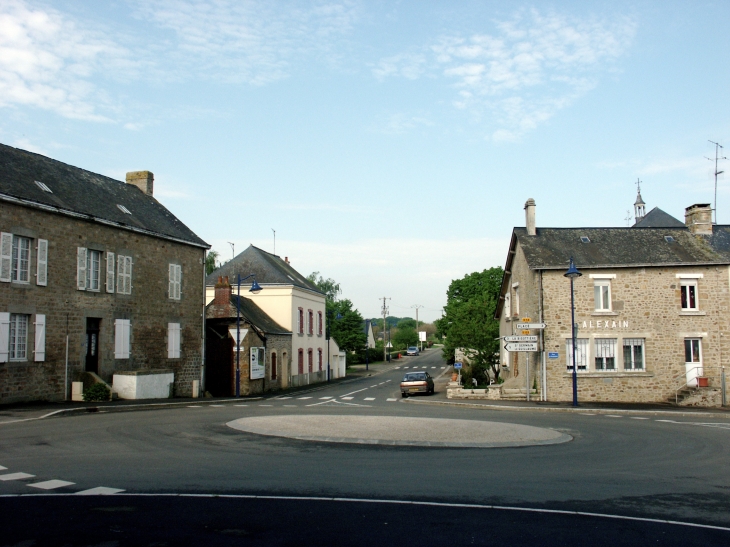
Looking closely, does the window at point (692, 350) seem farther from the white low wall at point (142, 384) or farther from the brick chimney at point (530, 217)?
the white low wall at point (142, 384)

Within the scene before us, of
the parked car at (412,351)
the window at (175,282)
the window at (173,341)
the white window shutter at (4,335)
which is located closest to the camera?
the white window shutter at (4,335)

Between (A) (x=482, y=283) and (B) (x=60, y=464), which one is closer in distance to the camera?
(B) (x=60, y=464)

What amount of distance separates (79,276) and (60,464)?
15958mm

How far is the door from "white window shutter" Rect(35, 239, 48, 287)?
280cm

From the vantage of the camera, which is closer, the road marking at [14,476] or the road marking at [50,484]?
the road marking at [50,484]

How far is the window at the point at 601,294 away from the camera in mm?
29328

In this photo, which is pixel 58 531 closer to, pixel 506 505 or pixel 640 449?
pixel 506 505

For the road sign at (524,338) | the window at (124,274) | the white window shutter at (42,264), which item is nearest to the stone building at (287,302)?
the window at (124,274)

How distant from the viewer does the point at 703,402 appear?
88.7 ft

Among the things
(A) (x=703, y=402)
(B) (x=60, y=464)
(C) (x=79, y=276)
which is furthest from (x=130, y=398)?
(A) (x=703, y=402)

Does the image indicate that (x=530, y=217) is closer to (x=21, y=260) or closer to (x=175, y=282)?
(x=175, y=282)

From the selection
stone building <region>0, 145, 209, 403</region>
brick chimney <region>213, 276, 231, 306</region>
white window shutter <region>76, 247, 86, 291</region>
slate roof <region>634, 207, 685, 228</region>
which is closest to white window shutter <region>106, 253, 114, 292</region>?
stone building <region>0, 145, 209, 403</region>

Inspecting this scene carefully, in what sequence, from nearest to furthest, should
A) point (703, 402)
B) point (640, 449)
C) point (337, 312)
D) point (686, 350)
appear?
1. point (640, 449)
2. point (703, 402)
3. point (686, 350)
4. point (337, 312)

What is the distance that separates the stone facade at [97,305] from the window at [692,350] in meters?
22.9
